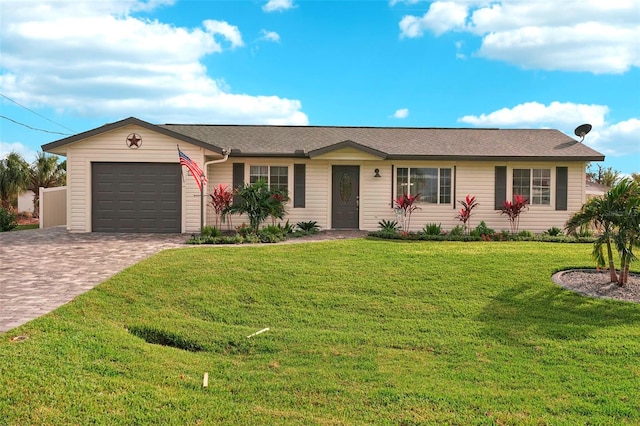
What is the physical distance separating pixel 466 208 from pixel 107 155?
1122 cm

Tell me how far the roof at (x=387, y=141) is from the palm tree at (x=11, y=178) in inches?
408

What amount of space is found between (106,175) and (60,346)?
35.8 ft

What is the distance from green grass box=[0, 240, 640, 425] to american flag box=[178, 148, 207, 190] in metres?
4.61

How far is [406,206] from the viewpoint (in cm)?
1549

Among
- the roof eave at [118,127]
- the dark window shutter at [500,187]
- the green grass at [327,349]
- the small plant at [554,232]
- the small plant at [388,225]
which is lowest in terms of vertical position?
the green grass at [327,349]

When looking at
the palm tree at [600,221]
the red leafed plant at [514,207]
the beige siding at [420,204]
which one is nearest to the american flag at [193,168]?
the beige siding at [420,204]

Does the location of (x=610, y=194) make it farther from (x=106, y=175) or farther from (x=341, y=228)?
(x=106, y=175)

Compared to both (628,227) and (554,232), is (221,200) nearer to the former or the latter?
(554,232)

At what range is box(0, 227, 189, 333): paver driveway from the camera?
23.6 ft

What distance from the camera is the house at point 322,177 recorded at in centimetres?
1538

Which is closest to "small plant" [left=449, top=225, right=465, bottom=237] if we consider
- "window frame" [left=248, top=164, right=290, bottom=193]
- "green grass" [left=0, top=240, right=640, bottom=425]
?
"green grass" [left=0, top=240, right=640, bottom=425]

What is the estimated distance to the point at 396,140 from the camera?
1838 centimetres

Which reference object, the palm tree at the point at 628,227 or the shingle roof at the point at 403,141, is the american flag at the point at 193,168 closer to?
the shingle roof at the point at 403,141

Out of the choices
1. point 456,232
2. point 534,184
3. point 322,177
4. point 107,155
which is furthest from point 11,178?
point 534,184
